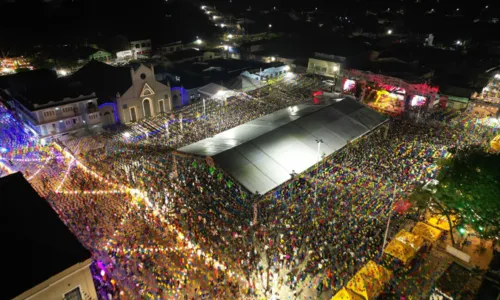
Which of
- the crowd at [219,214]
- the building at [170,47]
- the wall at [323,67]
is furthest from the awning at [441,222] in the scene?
the building at [170,47]

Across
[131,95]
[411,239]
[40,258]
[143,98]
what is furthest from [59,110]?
[411,239]

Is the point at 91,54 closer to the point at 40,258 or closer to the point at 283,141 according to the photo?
the point at 283,141

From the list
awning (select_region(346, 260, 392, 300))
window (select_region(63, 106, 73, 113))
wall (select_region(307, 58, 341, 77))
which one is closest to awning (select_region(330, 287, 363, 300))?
awning (select_region(346, 260, 392, 300))

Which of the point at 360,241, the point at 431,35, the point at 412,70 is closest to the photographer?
the point at 360,241

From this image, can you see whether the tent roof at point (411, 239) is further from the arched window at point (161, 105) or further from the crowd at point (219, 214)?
the arched window at point (161, 105)

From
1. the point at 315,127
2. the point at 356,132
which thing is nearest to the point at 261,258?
the point at 315,127

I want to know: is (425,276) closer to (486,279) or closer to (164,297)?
(486,279)
